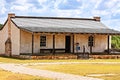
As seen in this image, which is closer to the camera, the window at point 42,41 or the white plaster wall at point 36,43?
the white plaster wall at point 36,43

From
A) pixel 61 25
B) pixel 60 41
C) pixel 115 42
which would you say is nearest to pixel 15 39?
pixel 60 41

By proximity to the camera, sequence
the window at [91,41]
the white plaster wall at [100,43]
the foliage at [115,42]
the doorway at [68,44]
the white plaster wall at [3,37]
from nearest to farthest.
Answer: the doorway at [68,44] < the window at [91,41] < the white plaster wall at [100,43] < the white plaster wall at [3,37] < the foliage at [115,42]

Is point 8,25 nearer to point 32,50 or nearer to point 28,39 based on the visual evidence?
point 28,39

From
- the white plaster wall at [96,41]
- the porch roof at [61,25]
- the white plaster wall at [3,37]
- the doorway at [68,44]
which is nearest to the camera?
the porch roof at [61,25]

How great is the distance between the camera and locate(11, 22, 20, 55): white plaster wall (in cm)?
4678

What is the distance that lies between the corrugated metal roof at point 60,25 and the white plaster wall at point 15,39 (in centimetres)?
69

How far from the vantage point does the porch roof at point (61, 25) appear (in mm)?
46350

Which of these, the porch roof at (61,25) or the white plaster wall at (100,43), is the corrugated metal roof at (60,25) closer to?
the porch roof at (61,25)

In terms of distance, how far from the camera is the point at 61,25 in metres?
49.4

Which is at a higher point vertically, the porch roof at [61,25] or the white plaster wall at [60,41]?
the porch roof at [61,25]

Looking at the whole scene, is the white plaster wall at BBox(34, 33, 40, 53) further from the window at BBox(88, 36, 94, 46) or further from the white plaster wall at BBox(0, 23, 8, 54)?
the window at BBox(88, 36, 94, 46)

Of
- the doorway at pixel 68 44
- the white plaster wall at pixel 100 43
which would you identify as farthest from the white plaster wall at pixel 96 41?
the doorway at pixel 68 44

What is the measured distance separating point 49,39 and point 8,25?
5.77 meters

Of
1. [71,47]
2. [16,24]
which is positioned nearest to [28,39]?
[16,24]
